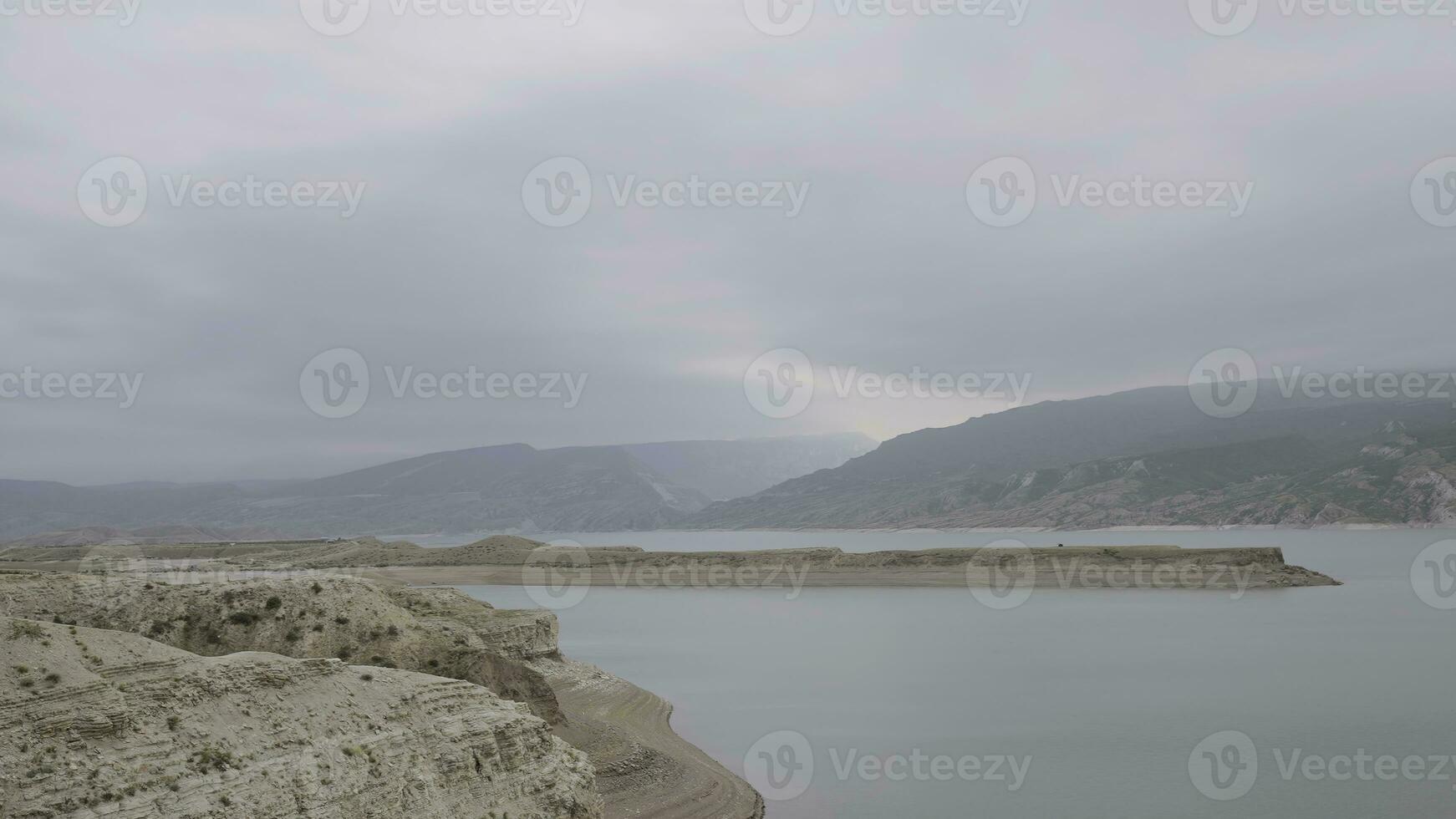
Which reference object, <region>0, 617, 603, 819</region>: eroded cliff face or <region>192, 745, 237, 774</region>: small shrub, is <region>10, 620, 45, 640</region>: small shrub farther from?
<region>192, 745, 237, 774</region>: small shrub

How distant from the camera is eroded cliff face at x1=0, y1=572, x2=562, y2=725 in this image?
57.6 feet

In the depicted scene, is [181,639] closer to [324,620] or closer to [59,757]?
[324,620]

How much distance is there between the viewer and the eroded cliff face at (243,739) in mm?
10781

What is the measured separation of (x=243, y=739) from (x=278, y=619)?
23.7 ft

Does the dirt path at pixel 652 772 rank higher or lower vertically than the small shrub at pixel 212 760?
lower

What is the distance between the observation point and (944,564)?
91.0 metres

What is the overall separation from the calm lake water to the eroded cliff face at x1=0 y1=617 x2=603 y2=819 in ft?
29.1

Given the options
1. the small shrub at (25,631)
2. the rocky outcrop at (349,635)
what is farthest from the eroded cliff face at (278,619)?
the small shrub at (25,631)

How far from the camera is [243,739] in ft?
40.0

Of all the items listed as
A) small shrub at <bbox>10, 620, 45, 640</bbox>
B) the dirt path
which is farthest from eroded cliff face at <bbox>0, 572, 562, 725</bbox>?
small shrub at <bbox>10, 620, 45, 640</bbox>

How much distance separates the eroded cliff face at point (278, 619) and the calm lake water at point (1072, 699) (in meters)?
7.58

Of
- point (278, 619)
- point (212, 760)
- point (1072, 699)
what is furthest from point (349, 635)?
point (1072, 699)

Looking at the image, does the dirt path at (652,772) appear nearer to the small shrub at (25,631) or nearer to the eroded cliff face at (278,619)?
the eroded cliff face at (278,619)

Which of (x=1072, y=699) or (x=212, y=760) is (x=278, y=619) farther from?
(x=1072, y=699)
